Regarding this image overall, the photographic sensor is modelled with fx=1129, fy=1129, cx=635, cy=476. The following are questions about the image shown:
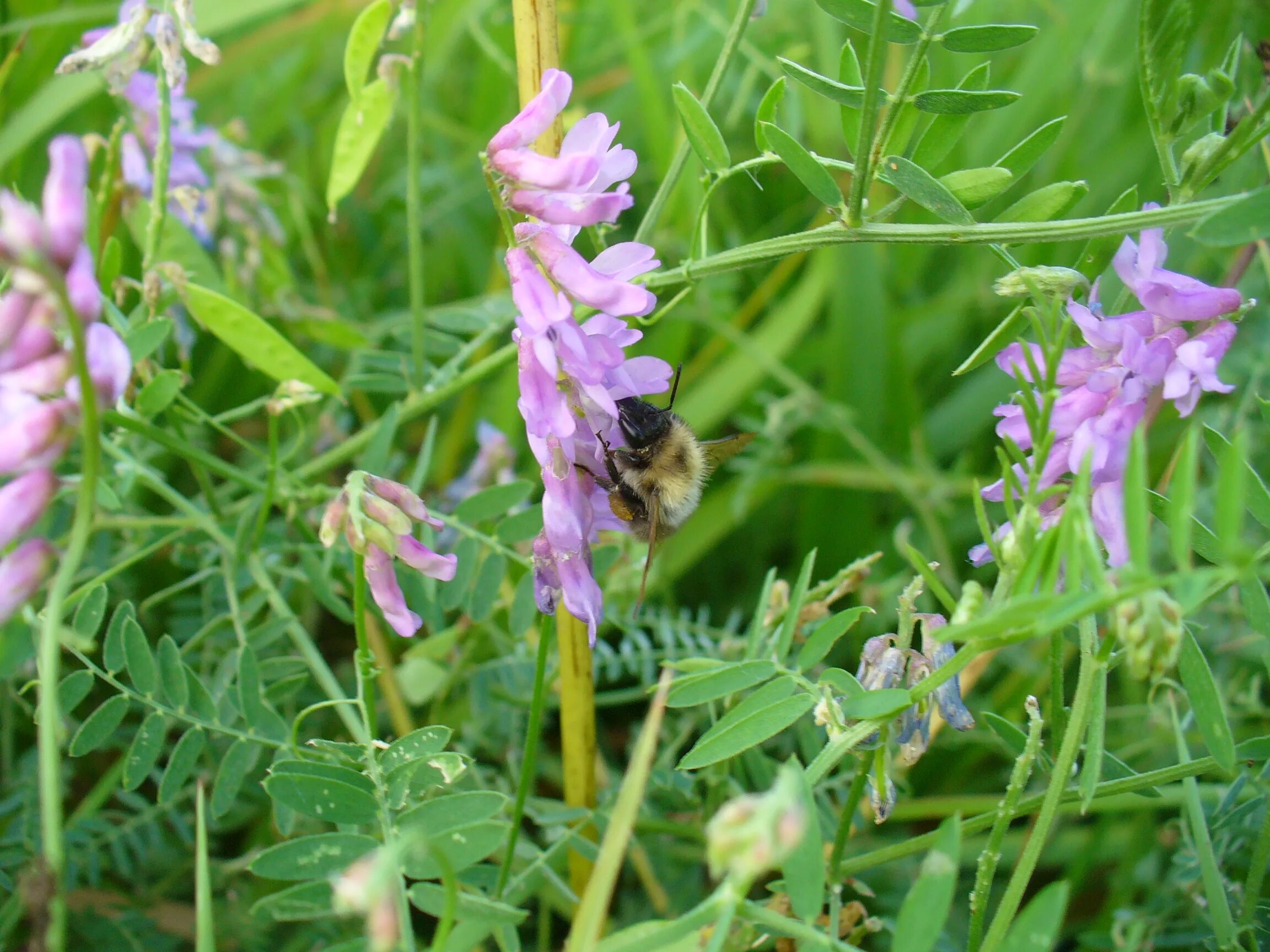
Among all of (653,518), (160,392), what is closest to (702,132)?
(653,518)

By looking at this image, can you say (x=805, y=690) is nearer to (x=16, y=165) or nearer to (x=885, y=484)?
(x=885, y=484)

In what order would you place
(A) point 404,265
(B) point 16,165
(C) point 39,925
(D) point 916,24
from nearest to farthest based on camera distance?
(C) point 39,925, (D) point 916,24, (B) point 16,165, (A) point 404,265

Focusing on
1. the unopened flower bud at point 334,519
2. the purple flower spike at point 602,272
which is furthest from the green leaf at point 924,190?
the unopened flower bud at point 334,519

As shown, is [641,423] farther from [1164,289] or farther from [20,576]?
[20,576]

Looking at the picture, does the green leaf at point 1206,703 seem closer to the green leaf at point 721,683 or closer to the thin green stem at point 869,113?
the green leaf at point 721,683

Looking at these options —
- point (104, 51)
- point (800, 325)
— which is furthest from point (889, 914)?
point (104, 51)
